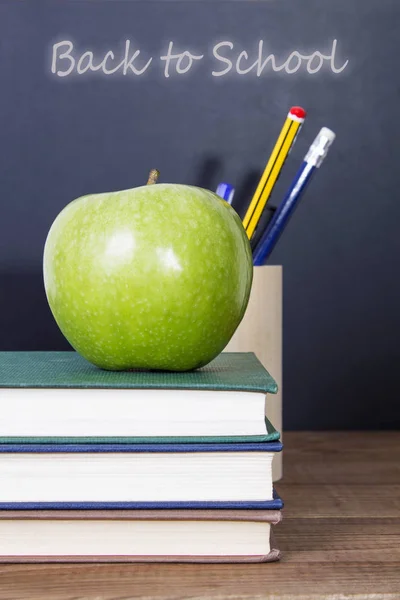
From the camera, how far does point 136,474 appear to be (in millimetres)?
506

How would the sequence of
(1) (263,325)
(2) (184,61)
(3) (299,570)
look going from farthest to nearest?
(2) (184,61), (1) (263,325), (3) (299,570)

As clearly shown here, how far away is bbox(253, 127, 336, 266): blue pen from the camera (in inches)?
31.8

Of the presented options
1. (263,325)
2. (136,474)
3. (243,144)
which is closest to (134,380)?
(136,474)

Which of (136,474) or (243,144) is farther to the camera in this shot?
(243,144)

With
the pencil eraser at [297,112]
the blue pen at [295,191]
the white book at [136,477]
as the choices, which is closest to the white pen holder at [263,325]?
the blue pen at [295,191]

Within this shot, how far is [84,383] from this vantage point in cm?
51

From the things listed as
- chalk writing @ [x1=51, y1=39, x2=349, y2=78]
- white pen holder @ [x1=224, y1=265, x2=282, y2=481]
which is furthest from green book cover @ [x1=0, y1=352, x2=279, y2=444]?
chalk writing @ [x1=51, y1=39, x2=349, y2=78]

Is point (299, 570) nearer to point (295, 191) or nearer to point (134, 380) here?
point (134, 380)

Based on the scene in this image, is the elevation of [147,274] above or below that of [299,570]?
above

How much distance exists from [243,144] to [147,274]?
0.46 metres

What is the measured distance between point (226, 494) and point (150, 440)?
58 mm

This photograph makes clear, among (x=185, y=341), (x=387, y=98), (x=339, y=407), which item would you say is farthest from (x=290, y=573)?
(x=387, y=98)

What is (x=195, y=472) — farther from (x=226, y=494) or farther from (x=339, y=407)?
(x=339, y=407)

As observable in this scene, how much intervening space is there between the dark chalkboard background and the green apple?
398 millimetres
